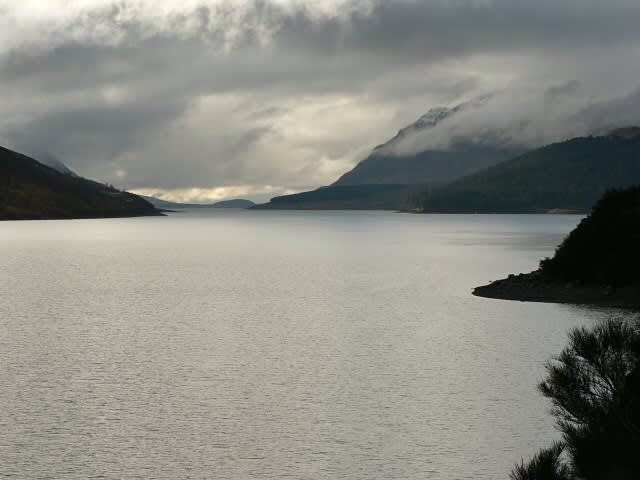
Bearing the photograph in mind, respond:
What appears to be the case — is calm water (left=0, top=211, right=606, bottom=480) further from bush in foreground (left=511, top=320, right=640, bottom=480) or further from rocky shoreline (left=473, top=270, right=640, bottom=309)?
bush in foreground (left=511, top=320, right=640, bottom=480)

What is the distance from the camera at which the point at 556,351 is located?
42.8m

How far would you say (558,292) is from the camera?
6688cm

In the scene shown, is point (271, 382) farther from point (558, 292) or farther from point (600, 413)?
point (558, 292)

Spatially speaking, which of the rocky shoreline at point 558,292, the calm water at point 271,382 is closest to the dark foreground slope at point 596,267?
the rocky shoreline at point 558,292

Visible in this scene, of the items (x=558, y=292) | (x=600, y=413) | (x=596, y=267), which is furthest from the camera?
(x=596, y=267)

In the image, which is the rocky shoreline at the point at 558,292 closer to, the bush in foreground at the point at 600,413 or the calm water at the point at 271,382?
the calm water at the point at 271,382

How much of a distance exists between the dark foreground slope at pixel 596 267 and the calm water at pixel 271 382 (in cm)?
484

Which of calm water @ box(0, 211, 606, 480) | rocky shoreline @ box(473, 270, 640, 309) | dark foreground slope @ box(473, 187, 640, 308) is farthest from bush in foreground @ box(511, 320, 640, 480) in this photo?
dark foreground slope @ box(473, 187, 640, 308)

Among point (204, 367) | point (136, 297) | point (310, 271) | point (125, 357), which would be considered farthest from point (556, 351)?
point (310, 271)

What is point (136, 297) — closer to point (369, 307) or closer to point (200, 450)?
point (369, 307)

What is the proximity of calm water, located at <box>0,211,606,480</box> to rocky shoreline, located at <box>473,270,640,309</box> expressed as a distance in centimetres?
335

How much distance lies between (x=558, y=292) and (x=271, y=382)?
3931 cm

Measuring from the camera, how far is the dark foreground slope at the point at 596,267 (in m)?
65.1

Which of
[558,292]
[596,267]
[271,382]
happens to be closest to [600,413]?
[271,382]
